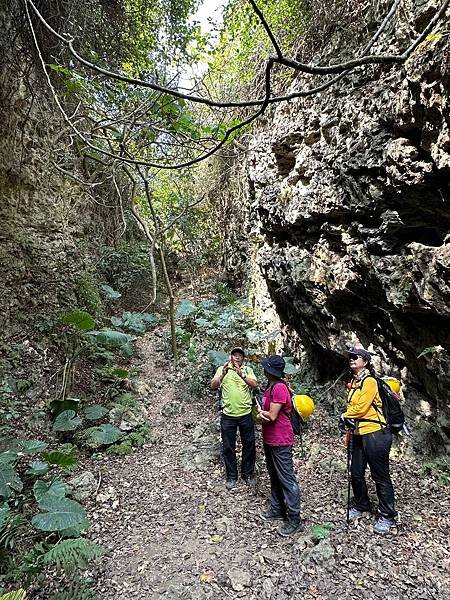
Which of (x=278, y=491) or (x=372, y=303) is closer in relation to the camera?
(x=278, y=491)

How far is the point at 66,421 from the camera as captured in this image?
490cm

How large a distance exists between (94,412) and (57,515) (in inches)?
85.7

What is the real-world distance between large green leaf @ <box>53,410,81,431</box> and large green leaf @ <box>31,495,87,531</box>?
1376mm

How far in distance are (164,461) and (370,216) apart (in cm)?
432

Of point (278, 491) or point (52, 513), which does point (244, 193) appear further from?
point (52, 513)

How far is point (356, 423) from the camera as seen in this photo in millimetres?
3559

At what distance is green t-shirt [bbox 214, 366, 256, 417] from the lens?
4.37 meters

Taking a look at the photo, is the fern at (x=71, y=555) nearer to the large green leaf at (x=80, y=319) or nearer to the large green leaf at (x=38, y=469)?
the large green leaf at (x=38, y=469)

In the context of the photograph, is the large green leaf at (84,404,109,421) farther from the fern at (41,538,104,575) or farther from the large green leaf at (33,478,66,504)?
the fern at (41,538,104,575)

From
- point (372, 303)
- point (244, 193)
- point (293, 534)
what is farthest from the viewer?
point (244, 193)

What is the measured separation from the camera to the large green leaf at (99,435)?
5.05 metres

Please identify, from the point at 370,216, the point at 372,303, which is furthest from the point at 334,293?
the point at 370,216

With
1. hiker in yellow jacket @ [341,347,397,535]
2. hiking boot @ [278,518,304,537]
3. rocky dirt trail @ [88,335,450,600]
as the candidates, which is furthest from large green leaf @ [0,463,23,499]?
hiker in yellow jacket @ [341,347,397,535]

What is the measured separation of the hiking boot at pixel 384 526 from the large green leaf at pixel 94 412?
3844 millimetres
